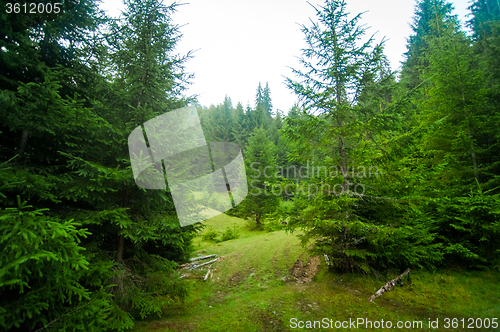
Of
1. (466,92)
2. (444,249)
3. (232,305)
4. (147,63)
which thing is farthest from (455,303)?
(147,63)

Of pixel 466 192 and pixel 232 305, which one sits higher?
pixel 466 192

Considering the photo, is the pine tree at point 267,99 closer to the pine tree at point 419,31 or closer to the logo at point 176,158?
the pine tree at point 419,31

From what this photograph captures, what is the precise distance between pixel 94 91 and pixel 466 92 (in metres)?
15.2

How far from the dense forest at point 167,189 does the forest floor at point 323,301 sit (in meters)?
0.61

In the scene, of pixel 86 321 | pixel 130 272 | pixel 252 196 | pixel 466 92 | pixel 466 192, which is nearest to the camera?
pixel 86 321

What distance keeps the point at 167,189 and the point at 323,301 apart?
650 cm

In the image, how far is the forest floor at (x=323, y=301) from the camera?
6469mm

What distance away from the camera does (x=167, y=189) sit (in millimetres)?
6730

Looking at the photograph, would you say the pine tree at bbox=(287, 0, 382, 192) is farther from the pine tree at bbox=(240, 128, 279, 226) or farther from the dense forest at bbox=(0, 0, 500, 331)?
the pine tree at bbox=(240, 128, 279, 226)

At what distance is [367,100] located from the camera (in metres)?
8.48

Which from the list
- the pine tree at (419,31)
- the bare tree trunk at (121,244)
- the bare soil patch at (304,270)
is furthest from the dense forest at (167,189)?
the pine tree at (419,31)

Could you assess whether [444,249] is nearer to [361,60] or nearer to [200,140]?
[361,60]

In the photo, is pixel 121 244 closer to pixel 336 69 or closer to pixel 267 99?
pixel 336 69

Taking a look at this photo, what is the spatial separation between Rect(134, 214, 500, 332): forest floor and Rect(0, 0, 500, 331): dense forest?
0.61 meters
